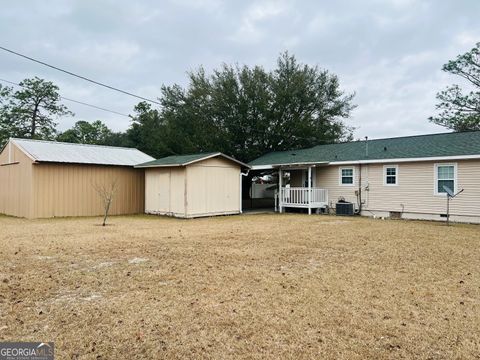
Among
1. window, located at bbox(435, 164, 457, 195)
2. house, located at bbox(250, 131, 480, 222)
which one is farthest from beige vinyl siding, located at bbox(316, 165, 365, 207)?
window, located at bbox(435, 164, 457, 195)

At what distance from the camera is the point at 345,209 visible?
603 inches

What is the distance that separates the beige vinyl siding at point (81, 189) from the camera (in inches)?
579

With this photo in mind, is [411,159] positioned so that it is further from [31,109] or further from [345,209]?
[31,109]

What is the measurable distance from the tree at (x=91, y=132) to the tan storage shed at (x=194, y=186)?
103 ft

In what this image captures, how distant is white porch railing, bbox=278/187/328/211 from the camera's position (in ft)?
53.0

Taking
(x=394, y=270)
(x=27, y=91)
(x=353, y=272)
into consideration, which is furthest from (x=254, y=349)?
(x=27, y=91)

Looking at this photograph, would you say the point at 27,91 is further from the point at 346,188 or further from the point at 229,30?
the point at 346,188

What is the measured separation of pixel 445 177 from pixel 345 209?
4.03 metres

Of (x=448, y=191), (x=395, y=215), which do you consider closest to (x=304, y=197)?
(x=395, y=215)

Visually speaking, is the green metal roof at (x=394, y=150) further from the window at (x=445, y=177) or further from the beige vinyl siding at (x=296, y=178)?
the beige vinyl siding at (x=296, y=178)

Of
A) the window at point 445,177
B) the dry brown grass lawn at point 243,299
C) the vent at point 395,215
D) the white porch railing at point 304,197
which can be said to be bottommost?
the dry brown grass lawn at point 243,299

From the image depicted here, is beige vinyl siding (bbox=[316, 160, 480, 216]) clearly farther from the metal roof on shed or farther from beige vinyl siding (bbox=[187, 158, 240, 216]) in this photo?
the metal roof on shed

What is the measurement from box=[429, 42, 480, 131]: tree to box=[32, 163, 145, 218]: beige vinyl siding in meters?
20.6

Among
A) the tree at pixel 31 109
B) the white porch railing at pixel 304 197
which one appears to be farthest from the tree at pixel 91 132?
the white porch railing at pixel 304 197
